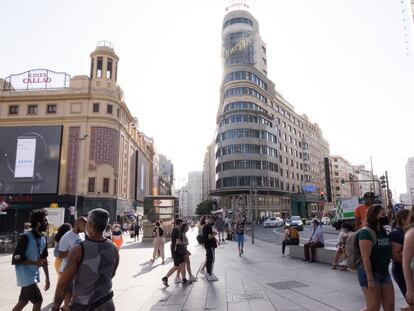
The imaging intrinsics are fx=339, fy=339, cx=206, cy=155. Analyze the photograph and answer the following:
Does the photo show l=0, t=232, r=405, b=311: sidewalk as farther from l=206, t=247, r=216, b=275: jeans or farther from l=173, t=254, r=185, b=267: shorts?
l=173, t=254, r=185, b=267: shorts

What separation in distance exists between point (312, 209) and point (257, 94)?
38.2 metres

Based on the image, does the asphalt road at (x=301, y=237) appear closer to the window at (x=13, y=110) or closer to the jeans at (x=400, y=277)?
the jeans at (x=400, y=277)

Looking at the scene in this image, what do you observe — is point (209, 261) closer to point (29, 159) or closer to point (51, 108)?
point (29, 159)

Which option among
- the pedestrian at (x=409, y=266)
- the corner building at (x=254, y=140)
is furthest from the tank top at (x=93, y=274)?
the corner building at (x=254, y=140)

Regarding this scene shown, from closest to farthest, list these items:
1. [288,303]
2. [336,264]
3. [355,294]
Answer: [288,303]
[355,294]
[336,264]

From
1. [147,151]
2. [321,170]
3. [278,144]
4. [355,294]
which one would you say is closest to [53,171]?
[147,151]

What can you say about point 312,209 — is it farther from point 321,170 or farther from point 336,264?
point 336,264

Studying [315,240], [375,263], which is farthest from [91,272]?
[315,240]

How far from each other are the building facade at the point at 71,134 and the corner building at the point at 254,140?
2373 cm

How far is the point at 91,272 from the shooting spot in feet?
10.6

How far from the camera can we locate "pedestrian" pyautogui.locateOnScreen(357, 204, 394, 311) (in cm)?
406

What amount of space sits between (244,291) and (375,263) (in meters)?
4.72

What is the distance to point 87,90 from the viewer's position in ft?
155

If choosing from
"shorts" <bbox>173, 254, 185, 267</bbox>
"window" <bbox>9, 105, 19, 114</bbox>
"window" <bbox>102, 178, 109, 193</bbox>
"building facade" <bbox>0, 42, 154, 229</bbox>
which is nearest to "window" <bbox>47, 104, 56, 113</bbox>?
"building facade" <bbox>0, 42, 154, 229</bbox>
